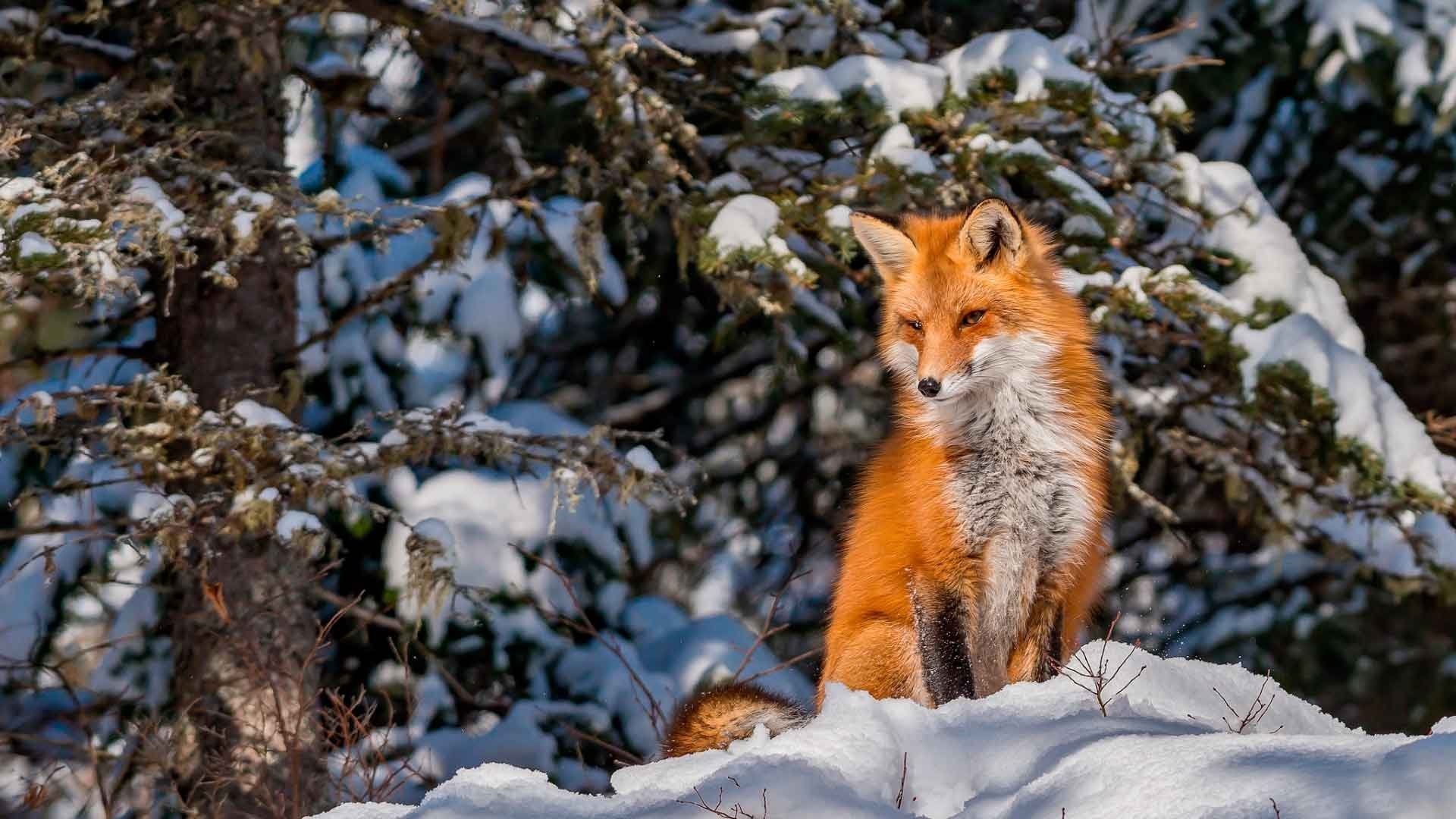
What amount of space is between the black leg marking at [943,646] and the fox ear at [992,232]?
4.07 ft

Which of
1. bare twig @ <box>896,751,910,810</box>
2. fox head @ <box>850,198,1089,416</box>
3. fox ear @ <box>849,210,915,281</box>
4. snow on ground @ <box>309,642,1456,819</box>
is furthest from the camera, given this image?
fox ear @ <box>849,210,915,281</box>

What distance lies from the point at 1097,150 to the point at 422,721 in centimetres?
453

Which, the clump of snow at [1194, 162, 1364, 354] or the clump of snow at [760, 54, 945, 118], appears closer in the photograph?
the clump of snow at [760, 54, 945, 118]

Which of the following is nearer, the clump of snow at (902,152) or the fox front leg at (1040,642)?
the fox front leg at (1040,642)

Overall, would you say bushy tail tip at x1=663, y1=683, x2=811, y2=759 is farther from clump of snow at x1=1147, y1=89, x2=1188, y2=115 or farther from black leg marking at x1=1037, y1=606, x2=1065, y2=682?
clump of snow at x1=1147, y1=89, x2=1188, y2=115

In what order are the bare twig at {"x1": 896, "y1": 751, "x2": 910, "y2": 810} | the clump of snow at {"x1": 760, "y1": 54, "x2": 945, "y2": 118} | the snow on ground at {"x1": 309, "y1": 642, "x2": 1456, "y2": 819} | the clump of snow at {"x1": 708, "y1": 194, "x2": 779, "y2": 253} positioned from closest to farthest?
the snow on ground at {"x1": 309, "y1": 642, "x2": 1456, "y2": 819}
the bare twig at {"x1": 896, "y1": 751, "x2": 910, "y2": 810}
the clump of snow at {"x1": 708, "y1": 194, "x2": 779, "y2": 253}
the clump of snow at {"x1": 760, "y1": 54, "x2": 945, "y2": 118}

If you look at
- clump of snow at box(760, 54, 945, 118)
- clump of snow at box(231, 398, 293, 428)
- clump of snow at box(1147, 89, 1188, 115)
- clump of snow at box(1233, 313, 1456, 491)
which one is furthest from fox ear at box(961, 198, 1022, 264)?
clump of snow at box(231, 398, 293, 428)

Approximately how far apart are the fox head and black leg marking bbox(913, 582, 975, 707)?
692 mm

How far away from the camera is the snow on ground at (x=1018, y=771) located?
2.79 meters

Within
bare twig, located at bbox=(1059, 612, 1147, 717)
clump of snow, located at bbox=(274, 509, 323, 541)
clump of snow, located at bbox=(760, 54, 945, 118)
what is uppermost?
clump of snow, located at bbox=(760, 54, 945, 118)

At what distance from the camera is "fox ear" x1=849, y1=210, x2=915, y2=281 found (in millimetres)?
5367

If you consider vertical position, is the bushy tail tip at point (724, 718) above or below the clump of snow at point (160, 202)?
below

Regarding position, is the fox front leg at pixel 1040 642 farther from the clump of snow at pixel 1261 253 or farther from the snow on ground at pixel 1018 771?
the clump of snow at pixel 1261 253

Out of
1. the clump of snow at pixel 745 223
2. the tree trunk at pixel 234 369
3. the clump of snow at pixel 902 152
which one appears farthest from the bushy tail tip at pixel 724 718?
the clump of snow at pixel 902 152
